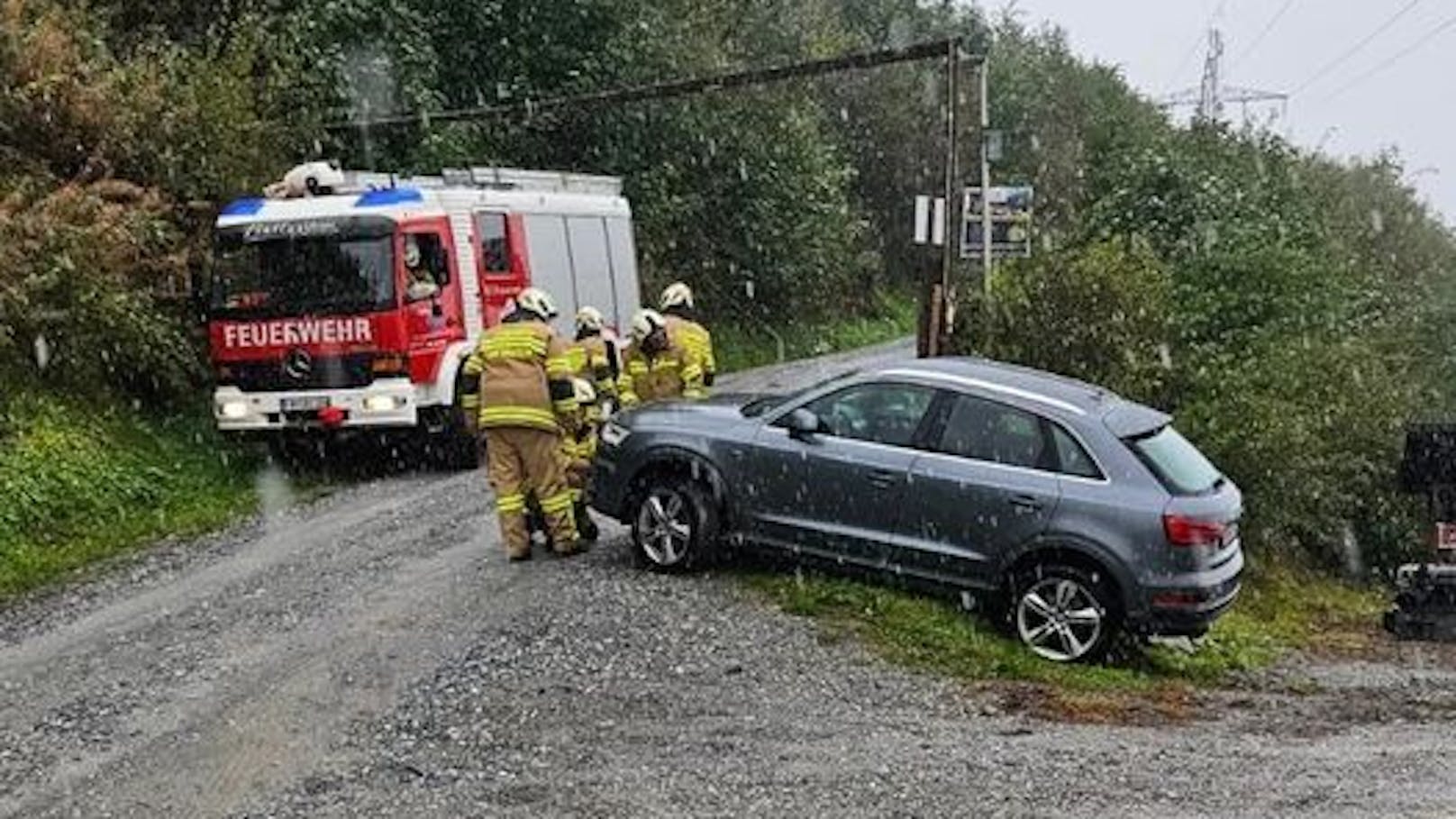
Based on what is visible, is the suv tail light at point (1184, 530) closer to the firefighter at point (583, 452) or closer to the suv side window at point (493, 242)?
the firefighter at point (583, 452)

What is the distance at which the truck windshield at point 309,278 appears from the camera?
15461 millimetres

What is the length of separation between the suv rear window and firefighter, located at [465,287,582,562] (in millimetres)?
3819

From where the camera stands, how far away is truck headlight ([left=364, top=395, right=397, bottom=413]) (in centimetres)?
1535

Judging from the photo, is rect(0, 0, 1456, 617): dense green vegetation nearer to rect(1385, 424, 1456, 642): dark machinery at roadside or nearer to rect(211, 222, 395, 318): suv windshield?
rect(1385, 424, 1456, 642): dark machinery at roadside

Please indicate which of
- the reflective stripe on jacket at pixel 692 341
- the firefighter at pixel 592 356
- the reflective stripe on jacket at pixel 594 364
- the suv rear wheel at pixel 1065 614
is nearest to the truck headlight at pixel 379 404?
the reflective stripe on jacket at pixel 594 364

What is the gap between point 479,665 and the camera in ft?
29.1

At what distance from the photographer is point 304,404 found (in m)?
15.4

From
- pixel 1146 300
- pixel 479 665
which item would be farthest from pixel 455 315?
pixel 479 665

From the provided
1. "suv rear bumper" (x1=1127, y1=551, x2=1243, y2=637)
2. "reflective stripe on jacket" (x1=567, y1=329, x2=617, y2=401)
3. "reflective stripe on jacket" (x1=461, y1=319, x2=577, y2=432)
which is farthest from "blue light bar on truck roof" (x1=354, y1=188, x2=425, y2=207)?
"suv rear bumper" (x1=1127, y1=551, x2=1243, y2=637)

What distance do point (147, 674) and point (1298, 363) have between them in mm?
12122

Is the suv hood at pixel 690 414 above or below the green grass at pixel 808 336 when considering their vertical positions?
above

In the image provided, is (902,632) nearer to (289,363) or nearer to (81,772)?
(81,772)

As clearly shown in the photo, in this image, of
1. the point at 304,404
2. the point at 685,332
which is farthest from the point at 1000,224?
the point at 304,404

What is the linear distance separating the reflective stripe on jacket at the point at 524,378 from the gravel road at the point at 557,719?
3.46 feet
